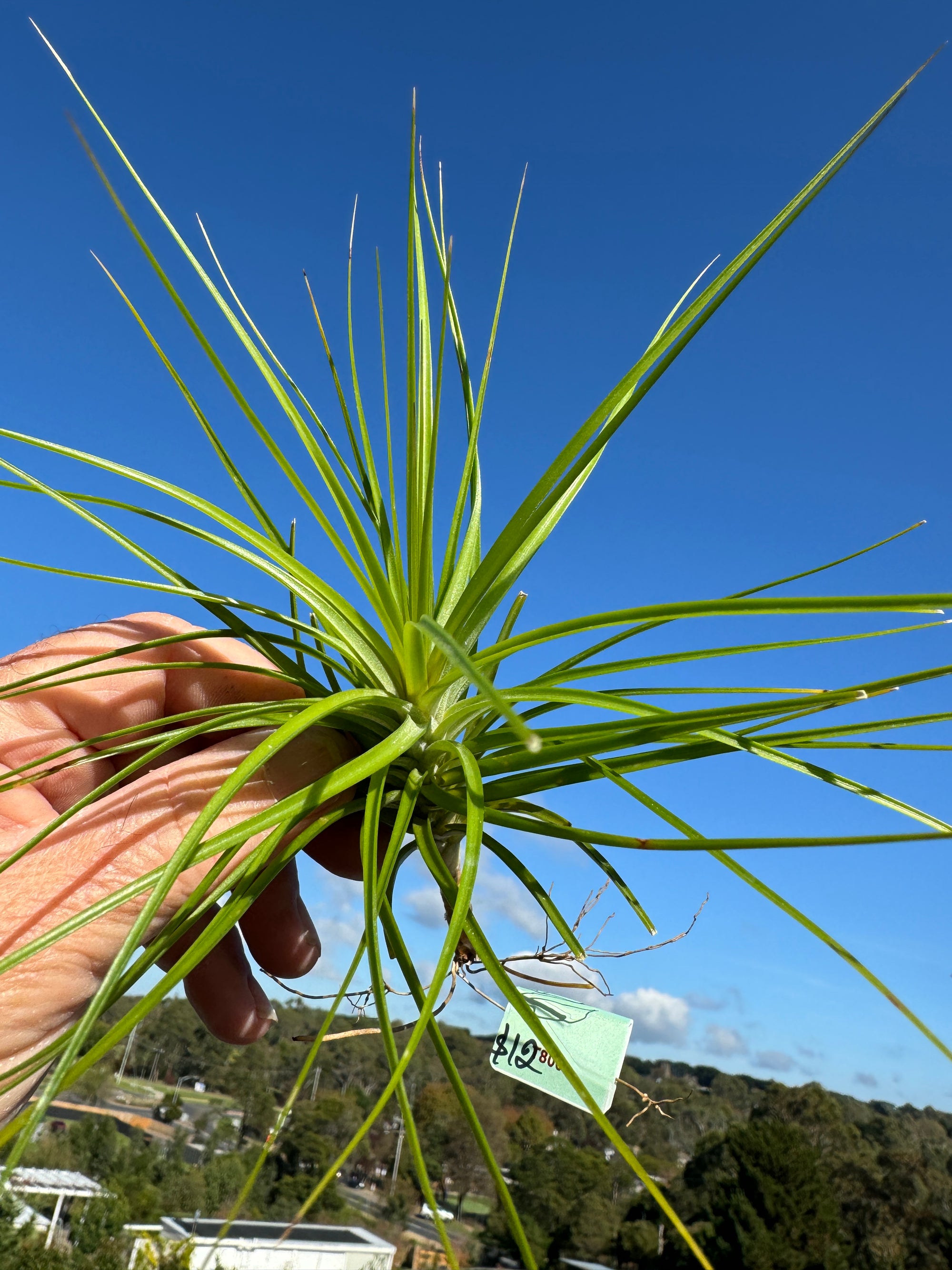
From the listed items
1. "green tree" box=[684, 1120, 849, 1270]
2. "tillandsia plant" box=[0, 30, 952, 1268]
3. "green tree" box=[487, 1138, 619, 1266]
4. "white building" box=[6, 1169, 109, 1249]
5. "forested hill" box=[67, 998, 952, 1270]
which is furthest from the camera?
"green tree" box=[487, 1138, 619, 1266]

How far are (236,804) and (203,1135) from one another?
46.6 meters

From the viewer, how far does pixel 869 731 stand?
970 millimetres

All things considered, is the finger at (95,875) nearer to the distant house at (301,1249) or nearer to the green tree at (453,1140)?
the distant house at (301,1249)

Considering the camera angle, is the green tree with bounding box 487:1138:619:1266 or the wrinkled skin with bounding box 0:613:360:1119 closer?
the wrinkled skin with bounding box 0:613:360:1119

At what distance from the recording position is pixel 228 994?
1367 millimetres

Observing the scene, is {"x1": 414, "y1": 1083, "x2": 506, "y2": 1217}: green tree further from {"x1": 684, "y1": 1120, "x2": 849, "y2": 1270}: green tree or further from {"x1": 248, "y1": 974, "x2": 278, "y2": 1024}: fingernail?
{"x1": 248, "y1": 974, "x2": 278, "y2": 1024}: fingernail

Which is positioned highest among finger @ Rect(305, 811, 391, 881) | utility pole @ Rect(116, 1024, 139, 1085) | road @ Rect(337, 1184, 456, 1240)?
finger @ Rect(305, 811, 391, 881)

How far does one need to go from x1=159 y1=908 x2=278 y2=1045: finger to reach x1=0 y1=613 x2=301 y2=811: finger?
344 mm

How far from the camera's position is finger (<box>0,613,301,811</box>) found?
1.10m

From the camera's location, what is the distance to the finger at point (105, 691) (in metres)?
1.10

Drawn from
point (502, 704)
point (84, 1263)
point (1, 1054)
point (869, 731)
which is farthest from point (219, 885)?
point (84, 1263)

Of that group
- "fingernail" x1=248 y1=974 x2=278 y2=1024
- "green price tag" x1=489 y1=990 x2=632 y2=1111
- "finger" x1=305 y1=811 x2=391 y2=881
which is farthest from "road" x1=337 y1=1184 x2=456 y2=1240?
"green price tag" x1=489 y1=990 x2=632 y2=1111

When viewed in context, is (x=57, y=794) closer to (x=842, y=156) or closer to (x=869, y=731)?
(x=869, y=731)

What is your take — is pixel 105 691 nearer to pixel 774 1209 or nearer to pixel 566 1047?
pixel 566 1047
